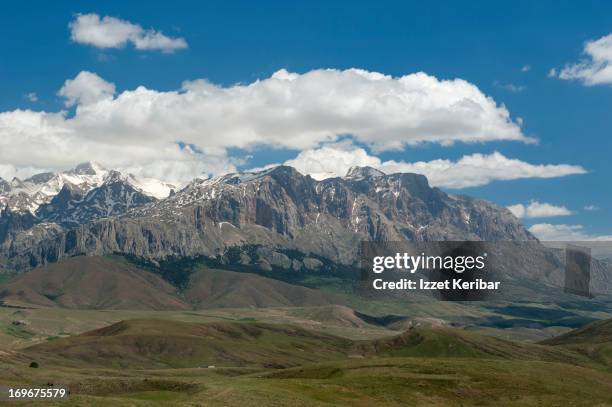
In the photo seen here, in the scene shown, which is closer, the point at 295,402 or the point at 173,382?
the point at 295,402

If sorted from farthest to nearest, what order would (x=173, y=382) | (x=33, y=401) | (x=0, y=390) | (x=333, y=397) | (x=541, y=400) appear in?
(x=173, y=382), (x=541, y=400), (x=333, y=397), (x=0, y=390), (x=33, y=401)

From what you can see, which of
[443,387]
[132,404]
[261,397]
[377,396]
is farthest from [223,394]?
[443,387]

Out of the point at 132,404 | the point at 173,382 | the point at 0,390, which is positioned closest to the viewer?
the point at 132,404

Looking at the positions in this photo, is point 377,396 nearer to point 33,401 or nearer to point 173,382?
point 173,382

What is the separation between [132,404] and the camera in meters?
136

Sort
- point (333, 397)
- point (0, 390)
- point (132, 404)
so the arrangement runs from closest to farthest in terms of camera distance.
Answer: point (132, 404), point (0, 390), point (333, 397)

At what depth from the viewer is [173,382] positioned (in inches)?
7756

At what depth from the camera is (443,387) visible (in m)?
192

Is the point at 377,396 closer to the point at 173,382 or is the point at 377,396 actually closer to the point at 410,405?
the point at 410,405

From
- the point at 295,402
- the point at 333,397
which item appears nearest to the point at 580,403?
the point at 333,397

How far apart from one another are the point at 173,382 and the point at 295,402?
5673 centimetres

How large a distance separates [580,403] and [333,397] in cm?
6004

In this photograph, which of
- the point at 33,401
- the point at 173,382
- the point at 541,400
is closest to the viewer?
the point at 33,401

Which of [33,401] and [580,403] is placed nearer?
[33,401]
